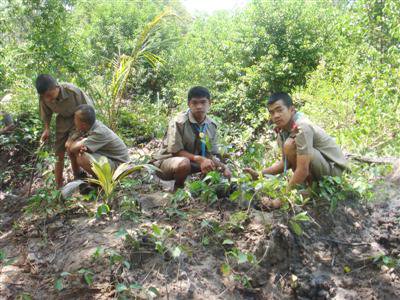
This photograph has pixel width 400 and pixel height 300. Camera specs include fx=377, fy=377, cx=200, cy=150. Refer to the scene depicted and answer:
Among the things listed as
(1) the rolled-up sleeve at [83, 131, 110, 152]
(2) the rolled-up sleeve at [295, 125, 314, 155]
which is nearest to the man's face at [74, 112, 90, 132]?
(1) the rolled-up sleeve at [83, 131, 110, 152]

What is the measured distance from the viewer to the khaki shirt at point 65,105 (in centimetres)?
413

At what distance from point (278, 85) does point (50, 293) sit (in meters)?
6.51

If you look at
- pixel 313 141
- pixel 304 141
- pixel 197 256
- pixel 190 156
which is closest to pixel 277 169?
pixel 313 141

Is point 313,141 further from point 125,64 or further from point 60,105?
point 125,64

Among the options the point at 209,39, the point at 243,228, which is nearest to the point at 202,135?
the point at 243,228

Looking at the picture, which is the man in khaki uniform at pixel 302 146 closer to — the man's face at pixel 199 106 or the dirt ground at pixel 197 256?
the dirt ground at pixel 197 256

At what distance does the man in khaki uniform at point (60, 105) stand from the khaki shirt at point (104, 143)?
0.41m

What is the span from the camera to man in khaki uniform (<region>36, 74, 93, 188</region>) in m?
3.91

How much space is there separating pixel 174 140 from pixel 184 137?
13 centimetres

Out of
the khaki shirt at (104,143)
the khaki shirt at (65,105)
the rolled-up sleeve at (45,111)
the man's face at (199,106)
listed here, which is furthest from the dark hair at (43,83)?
the man's face at (199,106)

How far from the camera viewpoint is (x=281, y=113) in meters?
3.17

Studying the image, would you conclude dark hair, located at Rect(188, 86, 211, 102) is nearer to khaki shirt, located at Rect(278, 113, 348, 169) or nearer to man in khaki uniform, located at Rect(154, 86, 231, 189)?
man in khaki uniform, located at Rect(154, 86, 231, 189)

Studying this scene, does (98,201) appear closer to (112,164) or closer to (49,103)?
(112,164)

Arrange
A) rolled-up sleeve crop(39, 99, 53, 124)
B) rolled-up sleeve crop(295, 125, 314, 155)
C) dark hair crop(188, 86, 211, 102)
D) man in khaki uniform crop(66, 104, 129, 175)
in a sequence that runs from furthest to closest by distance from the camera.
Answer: rolled-up sleeve crop(39, 99, 53, 124)
man in khaki uniform crop(66, 104, 129, 175)
dark hair crop(188, 86, 211, 102)
rolled-up sleeve crop(295, 125, 314, 155)
